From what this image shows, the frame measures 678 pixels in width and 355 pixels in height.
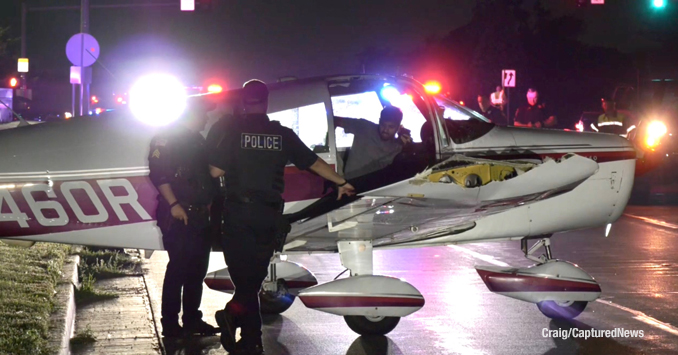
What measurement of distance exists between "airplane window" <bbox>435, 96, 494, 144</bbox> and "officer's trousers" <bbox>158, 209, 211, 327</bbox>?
221 centimetres

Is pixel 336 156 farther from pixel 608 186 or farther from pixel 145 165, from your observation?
pixel 608 186

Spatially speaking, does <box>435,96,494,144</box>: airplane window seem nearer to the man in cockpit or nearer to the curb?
the man in cockpit

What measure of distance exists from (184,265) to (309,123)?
148 centimetres

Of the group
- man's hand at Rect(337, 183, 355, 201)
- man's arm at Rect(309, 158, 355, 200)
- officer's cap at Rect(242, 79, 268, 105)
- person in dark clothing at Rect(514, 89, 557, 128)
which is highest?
officer's cap at Rect(242, 79, 268, 105)

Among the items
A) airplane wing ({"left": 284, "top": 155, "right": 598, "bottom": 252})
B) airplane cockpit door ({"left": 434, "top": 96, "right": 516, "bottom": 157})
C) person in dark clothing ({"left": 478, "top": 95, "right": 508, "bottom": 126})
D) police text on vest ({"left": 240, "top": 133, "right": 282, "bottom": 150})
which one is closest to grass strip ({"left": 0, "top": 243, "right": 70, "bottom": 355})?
police text on vest ({"left": 240, "top": 133, "right": 282, "bottom": 150})

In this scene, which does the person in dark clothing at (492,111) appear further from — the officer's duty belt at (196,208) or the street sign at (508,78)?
the street sign at (508,78)

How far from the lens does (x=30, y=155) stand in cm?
735

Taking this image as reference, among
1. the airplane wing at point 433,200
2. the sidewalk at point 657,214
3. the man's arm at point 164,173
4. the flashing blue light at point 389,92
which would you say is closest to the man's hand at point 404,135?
the flashing blue light at point 389,92

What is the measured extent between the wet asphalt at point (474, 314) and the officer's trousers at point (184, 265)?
10.5 inches

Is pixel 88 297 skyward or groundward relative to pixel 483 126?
groundward

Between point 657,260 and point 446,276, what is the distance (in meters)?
3.06

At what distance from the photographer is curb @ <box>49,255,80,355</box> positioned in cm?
692

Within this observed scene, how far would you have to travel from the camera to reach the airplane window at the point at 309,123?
767 centimetres

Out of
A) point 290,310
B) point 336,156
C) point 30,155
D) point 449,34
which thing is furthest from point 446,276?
point 449,34
